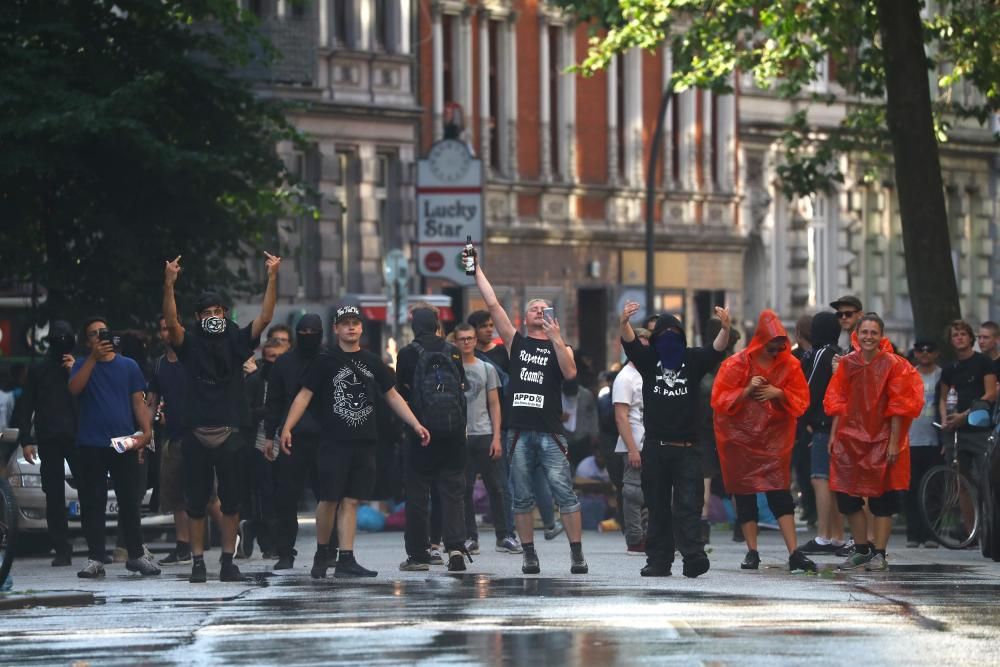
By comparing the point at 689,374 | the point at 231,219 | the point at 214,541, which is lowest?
the point at 214,541

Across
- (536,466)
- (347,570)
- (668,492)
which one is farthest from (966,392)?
(347,570)

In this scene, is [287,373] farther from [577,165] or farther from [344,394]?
[577,165]

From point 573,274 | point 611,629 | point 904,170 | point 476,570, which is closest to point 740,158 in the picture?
point 573,274

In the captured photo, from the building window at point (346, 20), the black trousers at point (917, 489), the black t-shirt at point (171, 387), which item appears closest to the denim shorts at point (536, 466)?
the black t-shirt at point (171, 387)

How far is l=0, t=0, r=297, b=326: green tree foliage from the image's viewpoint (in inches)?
1147

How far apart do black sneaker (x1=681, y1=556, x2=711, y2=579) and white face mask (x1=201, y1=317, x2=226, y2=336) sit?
351cm

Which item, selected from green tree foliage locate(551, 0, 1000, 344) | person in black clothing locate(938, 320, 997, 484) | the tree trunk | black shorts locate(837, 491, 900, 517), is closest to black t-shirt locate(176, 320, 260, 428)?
black shorts locate(837, 491, 900, 517)

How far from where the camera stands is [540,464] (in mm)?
17984

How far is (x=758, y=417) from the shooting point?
1784 cm

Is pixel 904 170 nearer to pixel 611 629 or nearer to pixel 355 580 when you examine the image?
pixel 355 580

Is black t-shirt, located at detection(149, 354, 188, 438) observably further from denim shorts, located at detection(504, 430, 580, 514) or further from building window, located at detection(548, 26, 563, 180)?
building window, located at detection(548, 26, 563, 180)

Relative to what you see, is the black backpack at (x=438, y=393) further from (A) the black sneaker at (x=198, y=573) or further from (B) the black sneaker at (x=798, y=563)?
(B) the black sneaker at (x=798, y=563)

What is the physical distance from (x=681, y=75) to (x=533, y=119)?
2248cm

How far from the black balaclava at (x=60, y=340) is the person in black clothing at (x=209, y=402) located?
8.46ft
